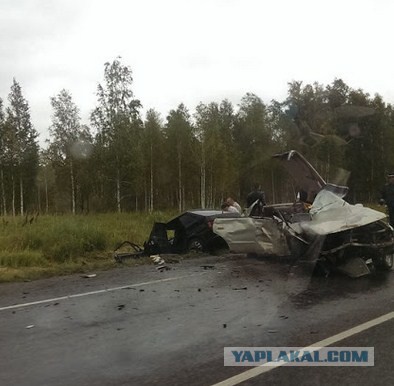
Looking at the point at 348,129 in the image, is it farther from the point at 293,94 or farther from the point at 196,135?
the point at 196,135

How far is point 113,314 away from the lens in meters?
5.83

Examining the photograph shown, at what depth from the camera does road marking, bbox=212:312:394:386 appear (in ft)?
11.9

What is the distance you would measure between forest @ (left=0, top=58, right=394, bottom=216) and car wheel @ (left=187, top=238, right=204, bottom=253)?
22.2 meters

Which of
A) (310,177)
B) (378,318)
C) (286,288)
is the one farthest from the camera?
(310,177)

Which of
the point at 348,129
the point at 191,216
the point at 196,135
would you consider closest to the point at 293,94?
the point at 348,129

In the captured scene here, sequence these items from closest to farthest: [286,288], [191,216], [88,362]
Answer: [88,362], [286,288], [191,216]

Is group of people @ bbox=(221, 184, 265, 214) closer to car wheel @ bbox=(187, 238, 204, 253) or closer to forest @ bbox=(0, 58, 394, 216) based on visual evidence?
car wheel @ bbox=(187, 238, 204, 253)

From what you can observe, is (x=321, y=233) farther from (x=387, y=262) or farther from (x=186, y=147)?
(x=186, y=147)

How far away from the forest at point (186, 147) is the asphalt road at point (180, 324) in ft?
83.6

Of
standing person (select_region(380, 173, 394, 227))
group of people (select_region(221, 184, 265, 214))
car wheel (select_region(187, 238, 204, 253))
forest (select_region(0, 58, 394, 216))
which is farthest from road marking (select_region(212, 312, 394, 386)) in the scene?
forest (select_region(0, 58, 394, 216))

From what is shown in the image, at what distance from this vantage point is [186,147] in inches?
1535

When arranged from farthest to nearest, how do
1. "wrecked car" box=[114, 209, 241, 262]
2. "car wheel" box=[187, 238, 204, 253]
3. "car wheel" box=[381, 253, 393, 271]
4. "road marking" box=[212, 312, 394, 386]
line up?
"car wheel" box=[187, 238, 204, 253] < "wrecked car" box=[114, 209, 241, 262] < "car wheel" box=[381, 253, 393, 271] < "road marking" box=[212, 312, 394, 386]

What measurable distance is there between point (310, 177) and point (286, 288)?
2.77m

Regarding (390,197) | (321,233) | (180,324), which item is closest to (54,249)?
(321,233)
